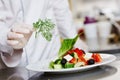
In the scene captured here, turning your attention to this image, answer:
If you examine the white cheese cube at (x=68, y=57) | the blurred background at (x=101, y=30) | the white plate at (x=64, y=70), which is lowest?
the blurred background at (x=101, y=30)

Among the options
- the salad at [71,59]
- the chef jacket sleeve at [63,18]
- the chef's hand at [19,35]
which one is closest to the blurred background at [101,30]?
the chef jacket sleeve at [63,18]

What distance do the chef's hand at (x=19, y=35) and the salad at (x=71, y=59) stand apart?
0.10 metres

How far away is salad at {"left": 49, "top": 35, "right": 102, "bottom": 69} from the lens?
28.8 inches

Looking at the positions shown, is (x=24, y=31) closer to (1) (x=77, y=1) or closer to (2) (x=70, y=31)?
(2) (x=70, y=31)

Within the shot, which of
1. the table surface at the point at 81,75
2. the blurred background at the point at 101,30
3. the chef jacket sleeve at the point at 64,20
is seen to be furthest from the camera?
the blurred background at the point at 101,30

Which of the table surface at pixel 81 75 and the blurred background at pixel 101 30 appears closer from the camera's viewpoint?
the table surface at pixel 81 75

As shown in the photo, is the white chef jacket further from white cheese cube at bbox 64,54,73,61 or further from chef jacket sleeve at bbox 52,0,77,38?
white cheese cube at bbox 64,54,73,61

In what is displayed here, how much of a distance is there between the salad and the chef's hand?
103mm

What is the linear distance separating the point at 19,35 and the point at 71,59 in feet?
0.49

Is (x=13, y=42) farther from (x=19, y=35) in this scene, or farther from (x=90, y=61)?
(x=90, y=61)

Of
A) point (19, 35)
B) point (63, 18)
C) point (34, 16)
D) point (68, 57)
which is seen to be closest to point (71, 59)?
point (68, 57)

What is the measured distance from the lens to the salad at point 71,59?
2.40 ft

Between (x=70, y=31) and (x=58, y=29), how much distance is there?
0.18 feet

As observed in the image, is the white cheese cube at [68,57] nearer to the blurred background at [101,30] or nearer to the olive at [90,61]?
the olive at [90,61]
